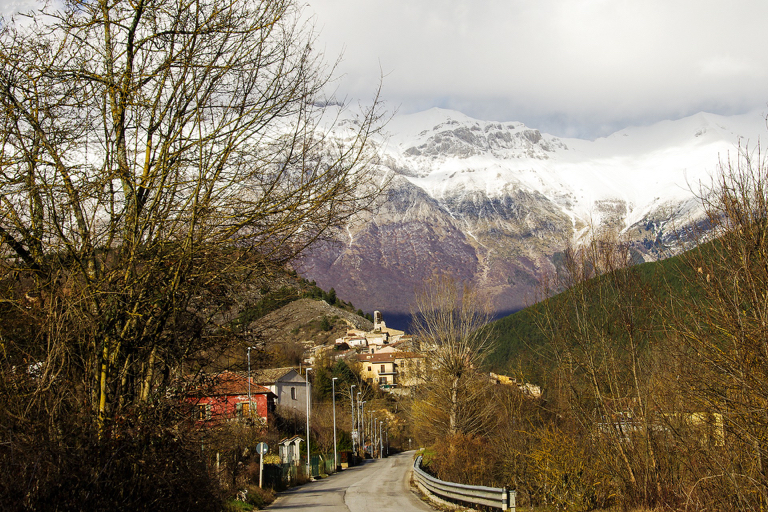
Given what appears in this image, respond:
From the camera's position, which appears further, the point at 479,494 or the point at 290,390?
the point at 290,390

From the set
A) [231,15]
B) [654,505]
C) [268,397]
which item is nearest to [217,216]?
[231,15]

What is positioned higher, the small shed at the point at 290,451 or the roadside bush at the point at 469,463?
the roadside bush at the point at 469,463

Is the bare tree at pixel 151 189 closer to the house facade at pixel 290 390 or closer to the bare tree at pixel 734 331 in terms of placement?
the bare tree at pixel 734 331

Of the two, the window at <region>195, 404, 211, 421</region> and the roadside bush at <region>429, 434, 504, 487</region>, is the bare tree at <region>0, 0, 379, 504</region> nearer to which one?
the window at <region>195, 404, 211, 421</region>

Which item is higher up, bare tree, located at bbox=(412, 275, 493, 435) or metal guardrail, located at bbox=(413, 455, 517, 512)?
bare tree, located at bbox=(412, 275, 493, 435)

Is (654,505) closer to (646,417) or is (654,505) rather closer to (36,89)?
(646,417)

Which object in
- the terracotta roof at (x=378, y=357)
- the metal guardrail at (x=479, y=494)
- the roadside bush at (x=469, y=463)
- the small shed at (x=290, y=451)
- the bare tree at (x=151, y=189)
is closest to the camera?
the bare tree at (x=151, y=189)

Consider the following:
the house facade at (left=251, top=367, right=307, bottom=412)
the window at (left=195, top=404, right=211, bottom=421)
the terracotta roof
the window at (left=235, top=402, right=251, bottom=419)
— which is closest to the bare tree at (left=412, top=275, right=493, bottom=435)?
the window at (left=235, top=402, right=251, bottom=419)

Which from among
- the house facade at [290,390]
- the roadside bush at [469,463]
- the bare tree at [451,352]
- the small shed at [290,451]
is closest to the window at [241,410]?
the roadside bush at [469,463]

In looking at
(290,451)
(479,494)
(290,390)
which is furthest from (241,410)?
(290,390)

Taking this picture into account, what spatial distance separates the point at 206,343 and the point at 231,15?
319 centimetres

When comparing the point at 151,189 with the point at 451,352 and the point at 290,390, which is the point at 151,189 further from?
the point at 290,390

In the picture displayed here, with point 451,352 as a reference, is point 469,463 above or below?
below

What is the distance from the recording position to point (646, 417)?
Result: 45.6ft
